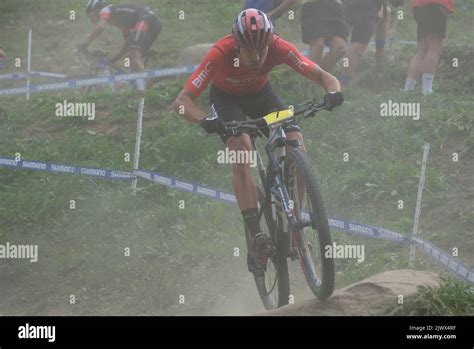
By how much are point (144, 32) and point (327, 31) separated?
172 inches

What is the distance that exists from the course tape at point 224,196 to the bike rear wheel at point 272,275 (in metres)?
1.27

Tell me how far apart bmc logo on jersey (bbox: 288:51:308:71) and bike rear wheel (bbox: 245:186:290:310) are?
3.49ft

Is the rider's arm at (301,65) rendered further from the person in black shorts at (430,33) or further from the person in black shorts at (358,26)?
the person in black shorts at (358,26)

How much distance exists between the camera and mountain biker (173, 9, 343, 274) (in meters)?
6.51

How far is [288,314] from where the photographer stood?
239 inches

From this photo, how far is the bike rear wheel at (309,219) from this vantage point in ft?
19.3

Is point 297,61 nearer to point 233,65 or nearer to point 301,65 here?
point 301,65

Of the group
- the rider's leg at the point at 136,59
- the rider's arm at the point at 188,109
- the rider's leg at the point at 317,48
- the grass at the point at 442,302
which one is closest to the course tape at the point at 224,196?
the grass at the point at 442,302

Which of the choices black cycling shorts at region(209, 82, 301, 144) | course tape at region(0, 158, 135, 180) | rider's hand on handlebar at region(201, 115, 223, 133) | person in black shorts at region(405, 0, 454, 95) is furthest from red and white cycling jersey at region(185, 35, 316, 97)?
person in black shorts at region(405, 0, 454, 95)

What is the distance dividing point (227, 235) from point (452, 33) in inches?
344

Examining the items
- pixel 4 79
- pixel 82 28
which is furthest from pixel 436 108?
pixel 82 28
